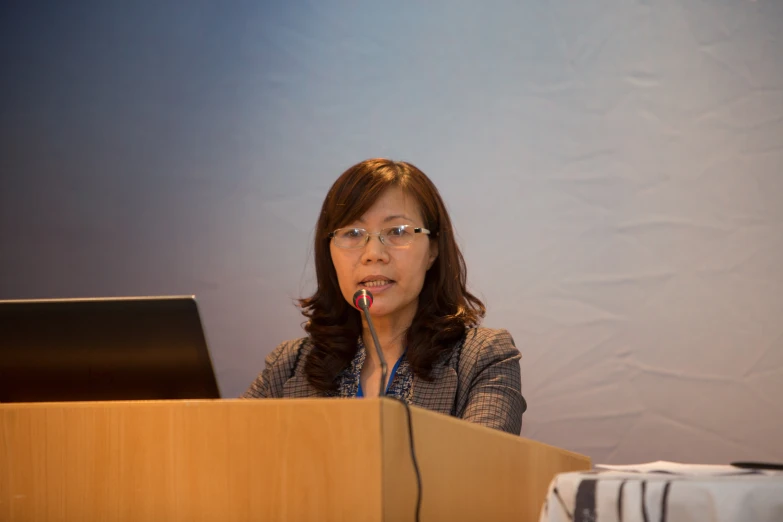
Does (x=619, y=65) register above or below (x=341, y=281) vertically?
above

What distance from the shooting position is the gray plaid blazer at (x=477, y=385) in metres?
1.83

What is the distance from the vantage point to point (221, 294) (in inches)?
120

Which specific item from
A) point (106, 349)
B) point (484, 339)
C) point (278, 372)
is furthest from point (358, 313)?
point (106, 349)

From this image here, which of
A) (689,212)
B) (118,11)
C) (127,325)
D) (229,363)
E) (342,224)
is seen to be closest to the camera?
(127,325)

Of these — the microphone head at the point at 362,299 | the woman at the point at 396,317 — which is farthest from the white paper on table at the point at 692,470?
the woman at the point at 396,317

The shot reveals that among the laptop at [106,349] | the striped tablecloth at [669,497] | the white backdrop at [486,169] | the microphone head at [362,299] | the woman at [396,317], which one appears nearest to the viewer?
the striped tablecloth at [669,497]

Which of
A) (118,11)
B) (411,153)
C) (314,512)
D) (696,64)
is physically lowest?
(314,512)

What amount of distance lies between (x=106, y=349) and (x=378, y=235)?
84 cm

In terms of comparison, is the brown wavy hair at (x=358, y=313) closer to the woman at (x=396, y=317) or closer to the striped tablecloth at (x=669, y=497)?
the woman at (x=396, y=317)

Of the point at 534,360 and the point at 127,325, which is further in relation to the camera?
the point at 534,360

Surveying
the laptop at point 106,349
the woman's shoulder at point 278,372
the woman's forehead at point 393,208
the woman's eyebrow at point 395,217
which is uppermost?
the woman's forehead at point 393,208

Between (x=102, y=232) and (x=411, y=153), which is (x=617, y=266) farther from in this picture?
(x=102, y=232)

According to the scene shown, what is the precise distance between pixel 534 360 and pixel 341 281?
1039mm

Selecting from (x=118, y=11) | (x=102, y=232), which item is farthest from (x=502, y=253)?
(x=118, y=11)
